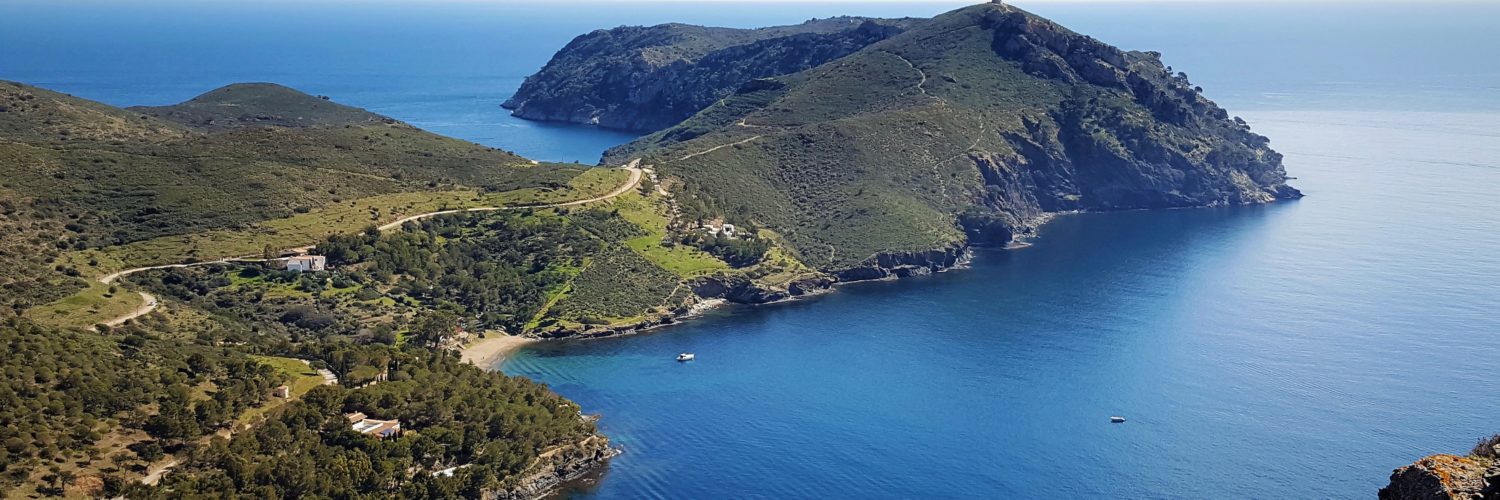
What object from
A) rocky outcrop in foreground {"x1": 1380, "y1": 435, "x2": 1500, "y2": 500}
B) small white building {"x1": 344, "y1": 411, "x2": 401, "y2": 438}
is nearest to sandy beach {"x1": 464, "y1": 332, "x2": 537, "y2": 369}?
small white building {"x1": 344, "y1": 411, "x2": 401, "y2": 438}

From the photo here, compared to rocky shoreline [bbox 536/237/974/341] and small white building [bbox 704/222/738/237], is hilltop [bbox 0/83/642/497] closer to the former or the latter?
rocky shoreline [bbox 536/237/974/341]

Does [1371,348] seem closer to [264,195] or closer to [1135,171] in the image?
[1135,171]

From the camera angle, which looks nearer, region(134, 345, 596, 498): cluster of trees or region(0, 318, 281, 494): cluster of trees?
region(0, 318, 281, 494): cluster of trees

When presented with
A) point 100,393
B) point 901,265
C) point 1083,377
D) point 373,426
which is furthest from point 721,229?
point 100,393

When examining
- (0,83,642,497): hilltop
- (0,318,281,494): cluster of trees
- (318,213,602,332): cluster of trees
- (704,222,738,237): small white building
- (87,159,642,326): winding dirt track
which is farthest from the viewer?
(704,222,738,237): small white building

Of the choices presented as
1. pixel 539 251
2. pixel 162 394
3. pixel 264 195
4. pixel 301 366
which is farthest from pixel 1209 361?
pixel 264 195

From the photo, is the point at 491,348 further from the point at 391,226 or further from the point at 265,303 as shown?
the point at 391,226
